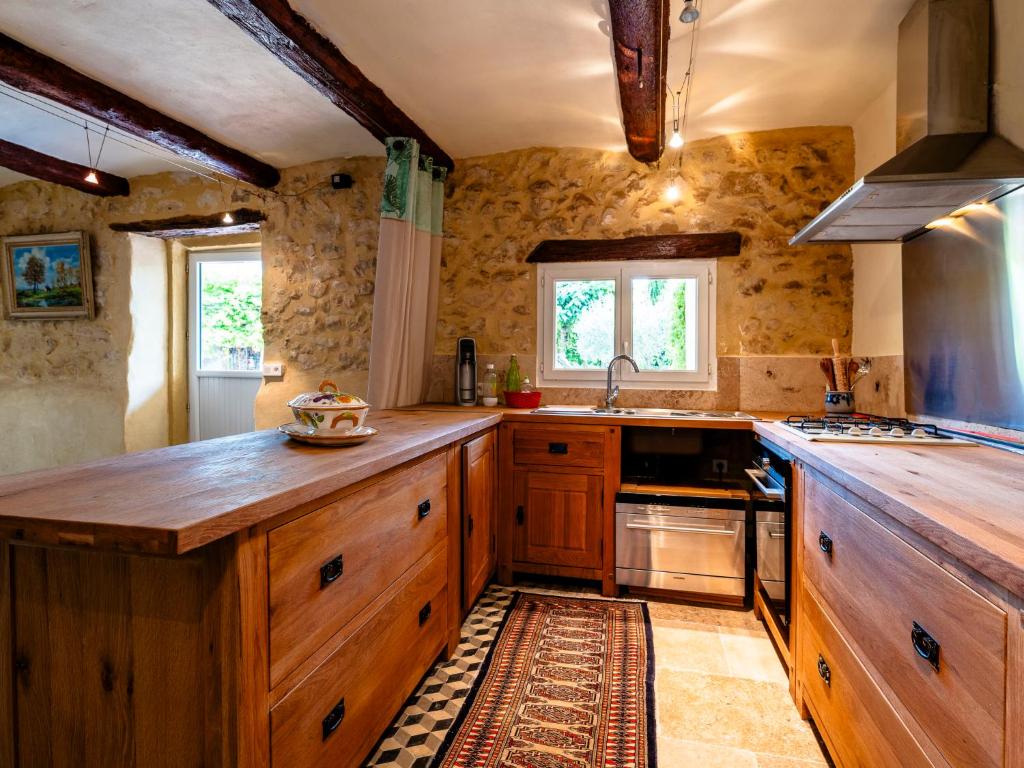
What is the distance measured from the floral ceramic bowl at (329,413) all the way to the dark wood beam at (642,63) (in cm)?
157

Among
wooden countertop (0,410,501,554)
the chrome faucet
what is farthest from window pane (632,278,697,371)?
wooden countertop (0,410,501,554)

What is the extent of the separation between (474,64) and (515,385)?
1.65 meters

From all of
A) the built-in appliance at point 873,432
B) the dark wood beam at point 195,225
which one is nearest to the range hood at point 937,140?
the built-in appliance at point 873,432

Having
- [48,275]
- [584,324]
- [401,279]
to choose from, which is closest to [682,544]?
[584,324]

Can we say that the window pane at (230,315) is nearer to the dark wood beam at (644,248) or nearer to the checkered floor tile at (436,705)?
the dark wood beam at (644,248)

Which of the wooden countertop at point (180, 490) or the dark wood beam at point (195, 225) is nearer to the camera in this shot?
the wooden countertop at point (180, 490)

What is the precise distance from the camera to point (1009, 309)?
5.18ft

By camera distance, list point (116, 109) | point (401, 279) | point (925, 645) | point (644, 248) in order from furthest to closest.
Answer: point (644, 248)
point (401, 279)
point (116, 109)
point (925, 645)

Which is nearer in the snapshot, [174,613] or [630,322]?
[174,613]

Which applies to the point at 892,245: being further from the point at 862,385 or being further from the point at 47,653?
the point at 47,653

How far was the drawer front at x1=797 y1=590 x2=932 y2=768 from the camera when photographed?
3.37 ft

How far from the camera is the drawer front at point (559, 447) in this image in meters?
2.56

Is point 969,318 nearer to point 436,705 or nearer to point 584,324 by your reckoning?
point 584,324

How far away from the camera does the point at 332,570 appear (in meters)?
1.20
